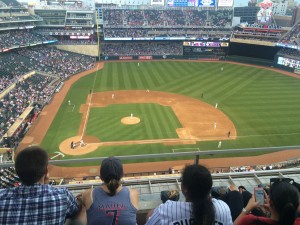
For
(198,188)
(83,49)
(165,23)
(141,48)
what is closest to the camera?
(198,188)

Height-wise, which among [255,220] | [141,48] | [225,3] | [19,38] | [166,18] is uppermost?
[225,3]

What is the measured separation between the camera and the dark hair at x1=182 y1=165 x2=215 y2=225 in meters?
2.99

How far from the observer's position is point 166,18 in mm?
65438

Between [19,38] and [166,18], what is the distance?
31.9 m

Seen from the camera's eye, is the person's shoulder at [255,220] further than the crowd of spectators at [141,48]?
No

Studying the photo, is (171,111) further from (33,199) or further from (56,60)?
(33,199)

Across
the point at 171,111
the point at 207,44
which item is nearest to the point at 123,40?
the point at 207,44

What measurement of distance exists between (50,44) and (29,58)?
11478 mm

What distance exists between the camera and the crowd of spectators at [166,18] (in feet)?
209

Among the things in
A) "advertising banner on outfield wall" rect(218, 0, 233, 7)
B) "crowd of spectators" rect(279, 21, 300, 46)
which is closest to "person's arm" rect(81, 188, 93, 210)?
"crowd of spectators" rect(279, 21, 300, 46)

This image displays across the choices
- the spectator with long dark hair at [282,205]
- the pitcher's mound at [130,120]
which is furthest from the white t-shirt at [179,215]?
the pitcher's mound at [130,120]

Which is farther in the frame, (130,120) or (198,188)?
(130,120)

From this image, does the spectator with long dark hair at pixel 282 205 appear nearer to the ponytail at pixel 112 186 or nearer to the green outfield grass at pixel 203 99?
the ponytail at pixel 112 186

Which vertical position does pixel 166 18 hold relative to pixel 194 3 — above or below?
below
